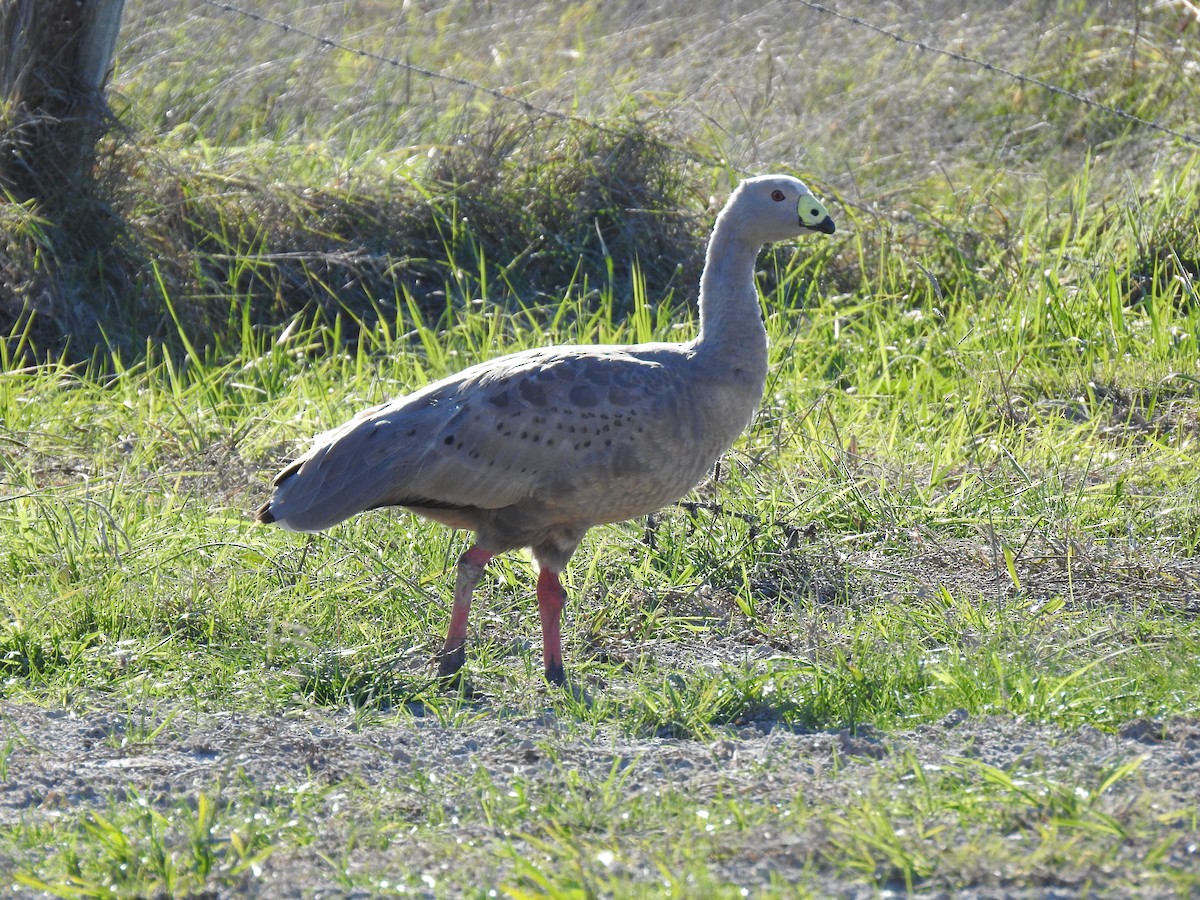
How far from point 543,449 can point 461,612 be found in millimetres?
583

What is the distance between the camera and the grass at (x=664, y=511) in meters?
3.50

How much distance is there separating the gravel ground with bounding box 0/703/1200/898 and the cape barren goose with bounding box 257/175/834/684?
0.62 meters

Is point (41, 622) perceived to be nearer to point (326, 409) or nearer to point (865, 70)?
point (326, 409)

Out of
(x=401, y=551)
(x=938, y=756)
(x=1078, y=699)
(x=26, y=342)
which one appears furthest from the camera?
(x=26, y=342)

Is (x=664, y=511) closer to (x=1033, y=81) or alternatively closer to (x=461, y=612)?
(x=461, y=612)

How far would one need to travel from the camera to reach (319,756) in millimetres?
3990

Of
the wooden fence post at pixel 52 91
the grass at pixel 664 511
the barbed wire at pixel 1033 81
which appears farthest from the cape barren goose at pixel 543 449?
the wooden fence post at pixel 52 91

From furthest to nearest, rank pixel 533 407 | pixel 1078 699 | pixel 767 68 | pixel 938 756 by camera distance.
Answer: pixel 767 68 → pixel 533 407 → pixel 1078 699 → pixel 938 756

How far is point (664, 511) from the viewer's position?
19.2 ft

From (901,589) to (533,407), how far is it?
146 centimetres

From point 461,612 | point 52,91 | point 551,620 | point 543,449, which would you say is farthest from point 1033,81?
point 52,91

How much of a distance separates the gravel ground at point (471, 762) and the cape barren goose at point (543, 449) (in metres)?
0.62

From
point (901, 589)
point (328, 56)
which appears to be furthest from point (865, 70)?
point (901, 589)

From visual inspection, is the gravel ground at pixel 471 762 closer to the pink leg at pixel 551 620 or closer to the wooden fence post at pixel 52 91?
the pink leg at pixel 551 620
